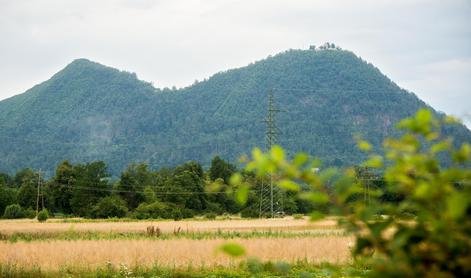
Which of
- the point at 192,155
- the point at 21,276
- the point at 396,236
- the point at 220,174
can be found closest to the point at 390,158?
the point at 396,236

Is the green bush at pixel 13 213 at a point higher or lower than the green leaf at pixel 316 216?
lower

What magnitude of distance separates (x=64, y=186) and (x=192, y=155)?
119 m

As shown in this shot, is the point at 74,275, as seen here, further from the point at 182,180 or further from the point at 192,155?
the point at 192,155

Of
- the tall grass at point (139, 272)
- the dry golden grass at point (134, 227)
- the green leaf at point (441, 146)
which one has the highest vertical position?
the green leaf at point (441, 146)

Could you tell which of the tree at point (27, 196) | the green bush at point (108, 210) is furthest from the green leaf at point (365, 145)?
the tree at point (27, 196)

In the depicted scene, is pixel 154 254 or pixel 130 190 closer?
pixel 154 254

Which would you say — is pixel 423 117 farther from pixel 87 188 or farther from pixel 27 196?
pixel 27 196

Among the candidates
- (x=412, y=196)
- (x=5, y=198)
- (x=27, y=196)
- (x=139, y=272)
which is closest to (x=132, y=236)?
(x=139, y=272)

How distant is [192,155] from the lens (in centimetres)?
19725

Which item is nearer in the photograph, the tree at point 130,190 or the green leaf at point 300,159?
the green leaf at point 300,159

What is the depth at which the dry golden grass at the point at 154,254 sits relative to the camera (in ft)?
52.9

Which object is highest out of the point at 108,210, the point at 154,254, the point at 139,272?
the point at 154,254

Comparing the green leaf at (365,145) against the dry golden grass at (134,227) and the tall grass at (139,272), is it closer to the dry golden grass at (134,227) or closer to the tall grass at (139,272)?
the tall grass at (139,272)

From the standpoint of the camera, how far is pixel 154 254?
58.4 ft
